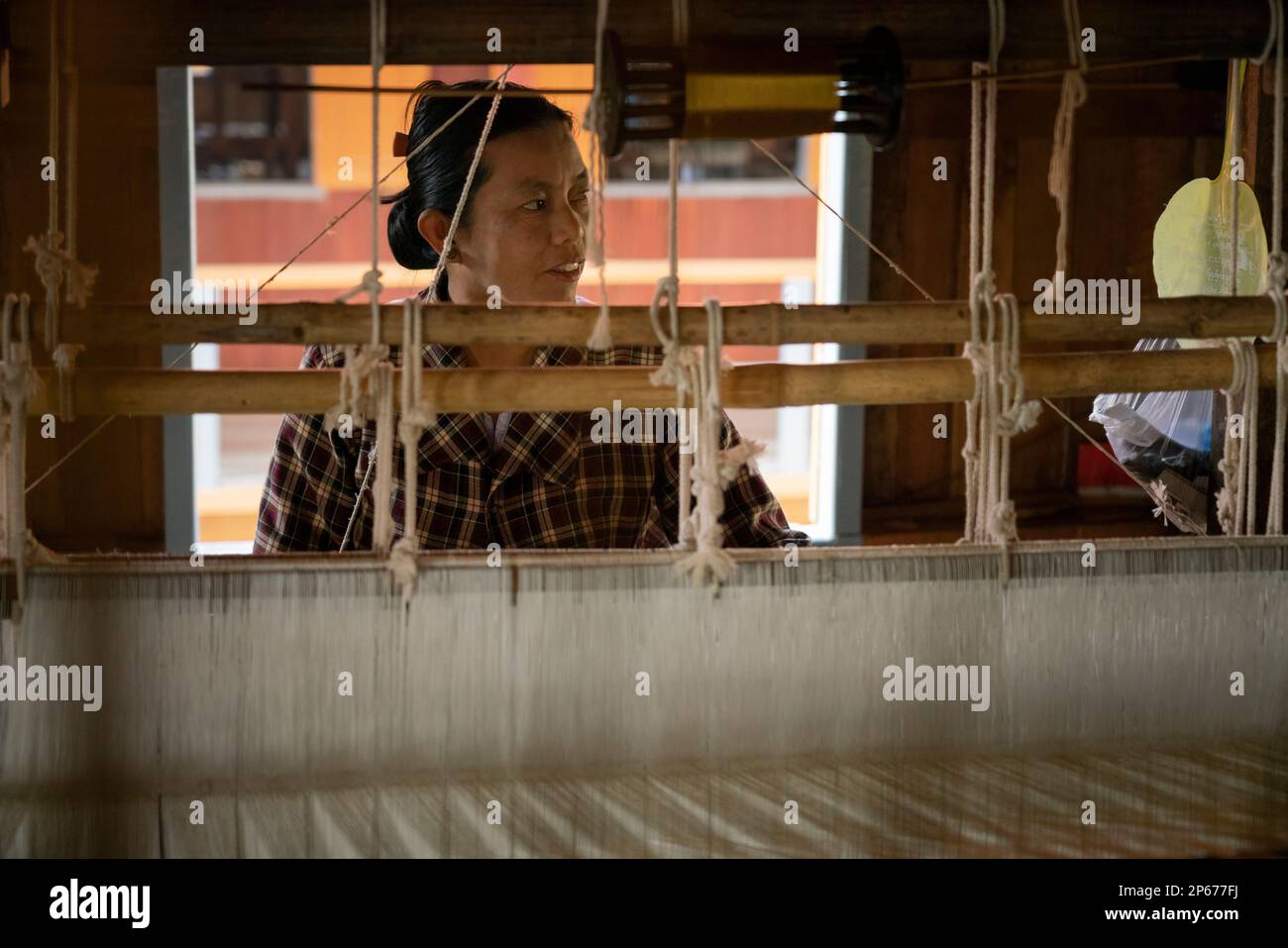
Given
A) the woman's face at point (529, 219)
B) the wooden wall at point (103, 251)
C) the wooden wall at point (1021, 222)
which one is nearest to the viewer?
the woman's face at point (529, 219)

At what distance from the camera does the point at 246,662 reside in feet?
3.84

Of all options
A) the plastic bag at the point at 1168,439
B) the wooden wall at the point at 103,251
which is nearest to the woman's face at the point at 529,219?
the plastic bag at the point at 1168,439

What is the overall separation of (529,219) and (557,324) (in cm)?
90

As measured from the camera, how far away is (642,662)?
46.8 inches

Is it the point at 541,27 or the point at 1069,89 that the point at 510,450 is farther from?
the point at 1069,89

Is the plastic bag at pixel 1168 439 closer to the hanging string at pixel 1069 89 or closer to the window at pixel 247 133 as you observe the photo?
the hanging string at pixel 1069 89

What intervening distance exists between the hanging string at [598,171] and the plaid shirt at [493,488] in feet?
2.63

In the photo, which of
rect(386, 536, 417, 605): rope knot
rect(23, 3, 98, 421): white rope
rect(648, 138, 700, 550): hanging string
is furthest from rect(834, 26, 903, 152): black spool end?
rect(23, 3, 98, 421): white rope

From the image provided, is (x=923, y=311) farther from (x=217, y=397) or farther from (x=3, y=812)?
(x=3, y=812)

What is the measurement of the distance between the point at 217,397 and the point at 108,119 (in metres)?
2.55

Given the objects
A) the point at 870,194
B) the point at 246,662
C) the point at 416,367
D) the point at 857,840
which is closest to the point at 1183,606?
the point at 857,840

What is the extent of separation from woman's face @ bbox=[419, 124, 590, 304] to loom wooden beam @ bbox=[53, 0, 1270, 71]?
0.83 meters

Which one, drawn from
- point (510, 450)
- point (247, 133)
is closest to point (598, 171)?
point (510, 450)

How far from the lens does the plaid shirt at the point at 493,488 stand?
193 cm
